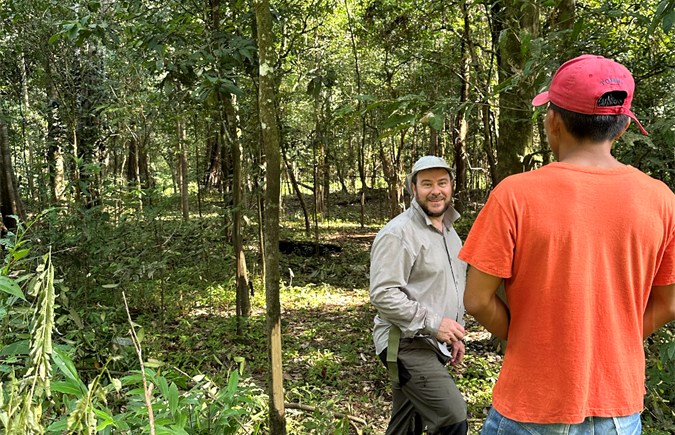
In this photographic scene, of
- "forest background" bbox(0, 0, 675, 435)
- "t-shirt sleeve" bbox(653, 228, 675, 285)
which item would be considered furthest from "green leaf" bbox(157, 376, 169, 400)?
"t-shirt sleeve" bbox(653, 228, 675, 285)

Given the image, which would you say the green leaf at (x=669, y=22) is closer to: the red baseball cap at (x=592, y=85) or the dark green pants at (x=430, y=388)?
the red baseball cap at (x=592, y=85)

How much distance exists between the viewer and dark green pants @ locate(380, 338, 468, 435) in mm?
2869

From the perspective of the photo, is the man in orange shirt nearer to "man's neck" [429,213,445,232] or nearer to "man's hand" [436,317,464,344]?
"man's hand" [436,317,464,344]

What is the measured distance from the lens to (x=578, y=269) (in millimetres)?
1496

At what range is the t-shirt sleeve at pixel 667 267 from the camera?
1.58 meters

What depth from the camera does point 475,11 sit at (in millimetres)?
9266

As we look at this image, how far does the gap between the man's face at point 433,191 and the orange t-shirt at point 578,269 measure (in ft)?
4.97

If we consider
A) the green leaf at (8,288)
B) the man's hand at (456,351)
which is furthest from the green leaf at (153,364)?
the man's hand at (456,351)

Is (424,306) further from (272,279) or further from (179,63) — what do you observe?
(179,63)

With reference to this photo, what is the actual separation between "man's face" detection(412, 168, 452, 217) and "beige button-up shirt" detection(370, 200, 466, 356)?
0.19ft

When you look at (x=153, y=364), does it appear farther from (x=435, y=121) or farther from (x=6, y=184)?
(x=6, y=184)

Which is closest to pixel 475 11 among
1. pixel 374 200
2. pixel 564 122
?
pixel 564 122

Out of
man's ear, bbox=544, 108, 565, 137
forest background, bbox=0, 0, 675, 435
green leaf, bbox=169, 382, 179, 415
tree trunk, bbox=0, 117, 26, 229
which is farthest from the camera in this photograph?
tree trunk, bbox=0, 117, 26, 229

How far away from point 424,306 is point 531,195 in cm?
155
